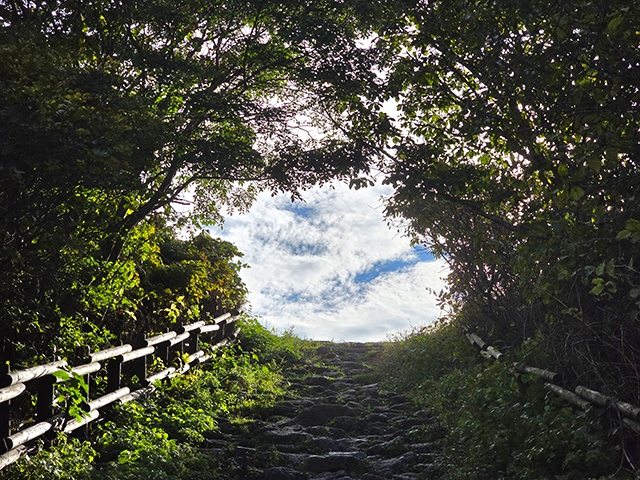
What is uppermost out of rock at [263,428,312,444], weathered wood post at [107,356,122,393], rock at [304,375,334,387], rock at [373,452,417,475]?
weathered wood post at [107,356,122,393]

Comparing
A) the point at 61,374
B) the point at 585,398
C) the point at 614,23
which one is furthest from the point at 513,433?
the point at 61,374

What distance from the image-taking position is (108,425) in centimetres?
636

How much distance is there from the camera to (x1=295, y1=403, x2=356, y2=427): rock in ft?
27.3

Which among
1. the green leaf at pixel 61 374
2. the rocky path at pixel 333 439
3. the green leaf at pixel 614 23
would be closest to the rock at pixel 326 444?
the rocky path at pixel 333 439

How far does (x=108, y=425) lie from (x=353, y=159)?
4949mm

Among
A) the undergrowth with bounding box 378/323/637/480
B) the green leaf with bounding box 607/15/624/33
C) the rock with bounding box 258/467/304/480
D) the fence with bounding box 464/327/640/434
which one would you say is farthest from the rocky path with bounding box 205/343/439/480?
the green leaf with bounding box 607/15/624/33

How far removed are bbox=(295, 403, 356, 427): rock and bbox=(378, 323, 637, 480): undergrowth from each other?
53.6 inches

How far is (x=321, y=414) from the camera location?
848 cm

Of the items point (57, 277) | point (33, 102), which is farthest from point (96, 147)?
point (57, 277)

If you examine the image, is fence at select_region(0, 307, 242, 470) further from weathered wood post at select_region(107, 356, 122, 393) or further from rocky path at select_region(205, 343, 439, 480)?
rocky path at select_region(205, 343, 439, 480)

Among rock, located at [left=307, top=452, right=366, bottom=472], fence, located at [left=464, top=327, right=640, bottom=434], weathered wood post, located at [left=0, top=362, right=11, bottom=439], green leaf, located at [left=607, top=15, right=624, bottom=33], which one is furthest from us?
rock, located at [left=307, top=452, right=366, bottom=472]

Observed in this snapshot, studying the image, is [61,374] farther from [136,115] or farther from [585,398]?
[585,398]

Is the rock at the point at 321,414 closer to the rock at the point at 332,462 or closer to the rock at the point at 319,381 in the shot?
the rock at the point at 332,462

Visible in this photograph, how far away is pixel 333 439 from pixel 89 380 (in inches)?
129
